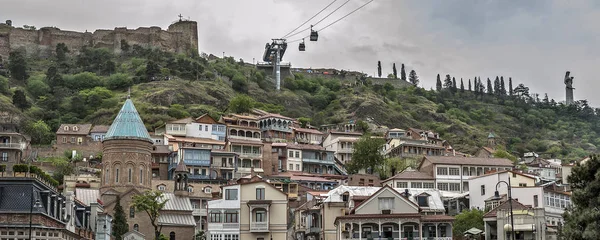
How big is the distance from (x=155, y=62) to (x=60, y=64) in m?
21.0

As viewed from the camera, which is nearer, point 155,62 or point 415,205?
point 415,205

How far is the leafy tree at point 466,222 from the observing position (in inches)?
2960

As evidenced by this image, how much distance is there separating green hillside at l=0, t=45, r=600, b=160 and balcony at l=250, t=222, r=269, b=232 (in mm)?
57613

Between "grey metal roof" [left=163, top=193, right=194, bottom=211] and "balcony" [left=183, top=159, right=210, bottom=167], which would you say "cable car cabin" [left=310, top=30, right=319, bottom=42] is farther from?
"balcony" [left=183, top=159, right=210, bottom=167]

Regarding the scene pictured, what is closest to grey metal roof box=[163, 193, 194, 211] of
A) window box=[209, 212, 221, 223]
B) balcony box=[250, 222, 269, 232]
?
window box=[209, 212, 221, 223]

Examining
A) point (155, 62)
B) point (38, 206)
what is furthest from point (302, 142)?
point (38, 206)

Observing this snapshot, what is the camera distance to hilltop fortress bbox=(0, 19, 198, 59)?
183m

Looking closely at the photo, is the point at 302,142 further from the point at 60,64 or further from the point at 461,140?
the point at 60,64

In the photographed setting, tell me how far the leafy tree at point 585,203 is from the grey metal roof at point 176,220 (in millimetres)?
41664

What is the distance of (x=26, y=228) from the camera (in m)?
46.2

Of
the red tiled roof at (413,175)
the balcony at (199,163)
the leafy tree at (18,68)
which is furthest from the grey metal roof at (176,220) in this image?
the leafy tree at (18,68)

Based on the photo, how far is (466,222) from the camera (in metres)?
76.1

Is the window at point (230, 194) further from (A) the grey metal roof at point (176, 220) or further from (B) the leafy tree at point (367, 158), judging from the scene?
(B) the leafy tree at point (367, 158)

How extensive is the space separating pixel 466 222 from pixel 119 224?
87.3 ft
